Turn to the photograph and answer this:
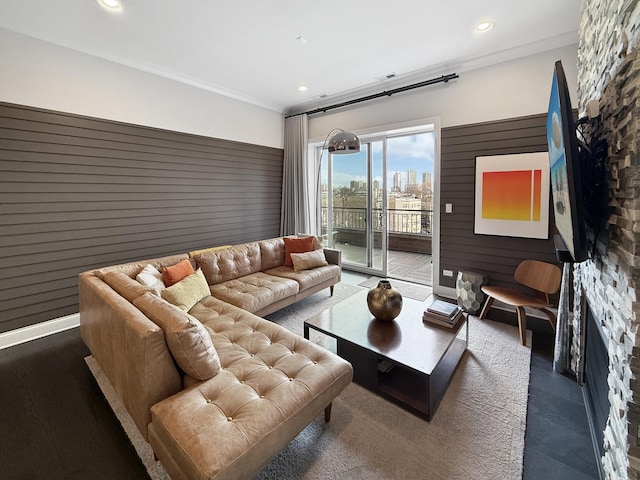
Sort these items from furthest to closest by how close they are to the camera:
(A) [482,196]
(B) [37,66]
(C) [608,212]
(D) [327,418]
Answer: (A) [482,196], (B) [37,66], (D) [327,418], (C) [608,212]

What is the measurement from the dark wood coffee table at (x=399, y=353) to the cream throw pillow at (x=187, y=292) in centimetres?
106

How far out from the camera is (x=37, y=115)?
2770 mm

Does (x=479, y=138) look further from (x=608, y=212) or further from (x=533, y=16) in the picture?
(x=608, y=212)

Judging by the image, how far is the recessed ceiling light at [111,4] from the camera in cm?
233

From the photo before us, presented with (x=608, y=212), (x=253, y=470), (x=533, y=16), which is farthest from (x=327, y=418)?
(x=533, y=16)

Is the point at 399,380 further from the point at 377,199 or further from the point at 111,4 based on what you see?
the point at 111,4

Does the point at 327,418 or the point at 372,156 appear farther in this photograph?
the point at 372,156

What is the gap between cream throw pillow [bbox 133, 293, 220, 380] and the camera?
1.41m

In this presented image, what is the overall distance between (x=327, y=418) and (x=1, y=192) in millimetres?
3532

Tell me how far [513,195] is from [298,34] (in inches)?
117

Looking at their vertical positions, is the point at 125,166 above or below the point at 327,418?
above

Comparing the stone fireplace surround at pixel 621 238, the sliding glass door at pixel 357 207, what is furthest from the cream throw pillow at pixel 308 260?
the stone fireplace surround at pixel 621 238

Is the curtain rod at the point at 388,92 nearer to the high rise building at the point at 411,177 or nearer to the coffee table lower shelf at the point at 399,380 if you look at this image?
the high rise building at the point at 411,177

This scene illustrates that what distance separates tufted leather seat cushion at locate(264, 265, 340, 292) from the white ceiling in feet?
8.59
